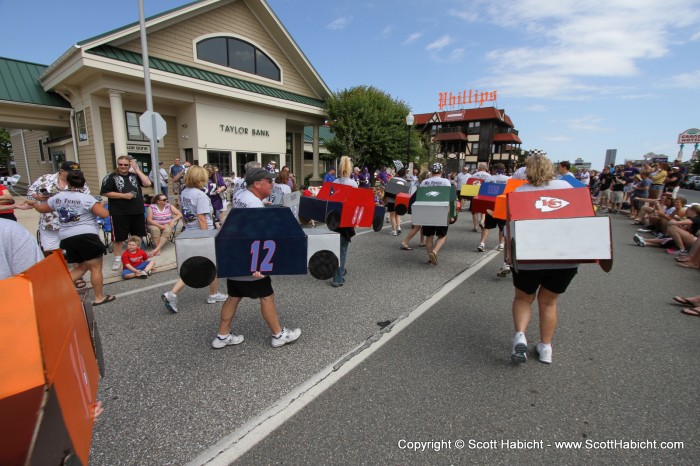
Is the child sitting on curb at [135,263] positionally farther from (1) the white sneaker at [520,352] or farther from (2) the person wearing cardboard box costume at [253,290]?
(1) the white sneaker at [520,352]

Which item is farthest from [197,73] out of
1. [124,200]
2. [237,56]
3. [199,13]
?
[124,200]

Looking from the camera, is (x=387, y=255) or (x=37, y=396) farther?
(x=387, y=255)

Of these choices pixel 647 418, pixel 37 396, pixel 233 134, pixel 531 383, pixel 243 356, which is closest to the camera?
pixel 37 396

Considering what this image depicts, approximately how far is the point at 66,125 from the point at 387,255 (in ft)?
54.3

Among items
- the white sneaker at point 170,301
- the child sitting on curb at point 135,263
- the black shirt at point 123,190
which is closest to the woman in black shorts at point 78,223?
the white sneaker at point 170,301

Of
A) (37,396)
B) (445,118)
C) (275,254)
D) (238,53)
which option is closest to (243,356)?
(275,254)

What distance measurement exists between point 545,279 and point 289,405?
2.38 metres

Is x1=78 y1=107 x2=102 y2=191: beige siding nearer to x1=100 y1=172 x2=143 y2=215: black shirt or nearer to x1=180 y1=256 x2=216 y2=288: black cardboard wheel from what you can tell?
x1=100 y1=172 x2=143 y2=215: black shirt

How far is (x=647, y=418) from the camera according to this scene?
7.86 ft

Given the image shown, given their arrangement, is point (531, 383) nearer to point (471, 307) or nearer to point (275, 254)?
point (471, 307)

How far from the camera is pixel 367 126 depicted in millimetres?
20953

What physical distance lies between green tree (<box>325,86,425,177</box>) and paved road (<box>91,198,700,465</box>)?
17.4 meters

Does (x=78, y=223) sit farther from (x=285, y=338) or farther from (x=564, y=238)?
(x=564, y=238)

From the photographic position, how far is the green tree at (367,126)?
66.9 feet
